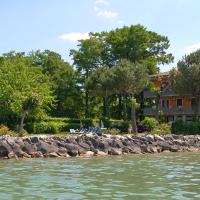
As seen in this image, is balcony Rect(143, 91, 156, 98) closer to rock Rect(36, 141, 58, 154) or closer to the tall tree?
the tall tree

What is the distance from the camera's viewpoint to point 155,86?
75.2 m

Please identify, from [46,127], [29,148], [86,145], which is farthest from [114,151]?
[46,127]

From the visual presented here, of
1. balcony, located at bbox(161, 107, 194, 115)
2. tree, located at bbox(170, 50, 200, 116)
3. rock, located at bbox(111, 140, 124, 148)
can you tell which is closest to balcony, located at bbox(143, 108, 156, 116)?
balcony, located at bbox(161, 107, 194, 115)

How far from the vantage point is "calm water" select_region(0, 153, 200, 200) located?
16078mm

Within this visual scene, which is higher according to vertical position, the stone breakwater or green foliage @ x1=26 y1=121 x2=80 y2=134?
green foliage @ x1=26 y1=121 x2=80 y2=134

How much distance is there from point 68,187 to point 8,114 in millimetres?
36822

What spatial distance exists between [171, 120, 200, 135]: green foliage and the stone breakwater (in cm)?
814

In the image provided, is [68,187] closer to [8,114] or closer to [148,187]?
[148,187]

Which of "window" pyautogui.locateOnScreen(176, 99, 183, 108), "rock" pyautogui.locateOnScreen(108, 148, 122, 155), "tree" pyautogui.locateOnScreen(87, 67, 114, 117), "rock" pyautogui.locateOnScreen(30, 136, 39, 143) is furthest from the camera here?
"window" pyautogui.locateOnScreen(176, 99, 183, 108)

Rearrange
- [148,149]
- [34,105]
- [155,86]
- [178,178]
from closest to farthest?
1. [178,178]
2. [148,149]
3. [34,105]
4. [155,86]

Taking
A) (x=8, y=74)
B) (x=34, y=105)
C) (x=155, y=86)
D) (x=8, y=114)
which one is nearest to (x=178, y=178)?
(x=34, y=105)

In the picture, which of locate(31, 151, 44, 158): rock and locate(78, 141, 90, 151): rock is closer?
locate(31, 151, 44, 158): rock

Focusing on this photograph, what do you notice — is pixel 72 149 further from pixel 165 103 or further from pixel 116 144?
pixel 165 103

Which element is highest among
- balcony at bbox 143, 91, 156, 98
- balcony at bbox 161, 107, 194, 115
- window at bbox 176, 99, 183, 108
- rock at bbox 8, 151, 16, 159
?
balcony at bbox 143, 91, 156, 98
